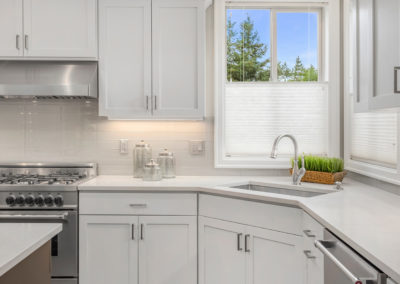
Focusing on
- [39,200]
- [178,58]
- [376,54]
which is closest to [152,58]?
[178,58]

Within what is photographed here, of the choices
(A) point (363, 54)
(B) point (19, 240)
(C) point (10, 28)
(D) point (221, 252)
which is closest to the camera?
(B) point (19, 240)

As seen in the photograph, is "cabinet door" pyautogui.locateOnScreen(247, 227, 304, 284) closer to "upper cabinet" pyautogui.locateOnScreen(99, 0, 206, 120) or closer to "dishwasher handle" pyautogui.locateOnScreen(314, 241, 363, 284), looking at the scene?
"dishwasher handle" pyautogui.locateOnScreen(314, 241, 363, 284)

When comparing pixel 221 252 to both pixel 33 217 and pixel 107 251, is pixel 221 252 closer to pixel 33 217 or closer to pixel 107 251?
pixel 107 251

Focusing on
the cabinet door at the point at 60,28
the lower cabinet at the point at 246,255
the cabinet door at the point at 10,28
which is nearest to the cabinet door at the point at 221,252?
the lower cabinet at the point at 246,255

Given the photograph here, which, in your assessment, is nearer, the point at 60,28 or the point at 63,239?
the point at 63,239

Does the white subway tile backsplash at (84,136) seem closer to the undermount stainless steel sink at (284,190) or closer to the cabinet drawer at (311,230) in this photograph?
the undermount stainless steel sink at (284,190)

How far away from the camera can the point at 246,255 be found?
221 cm

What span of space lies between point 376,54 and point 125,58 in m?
1.75

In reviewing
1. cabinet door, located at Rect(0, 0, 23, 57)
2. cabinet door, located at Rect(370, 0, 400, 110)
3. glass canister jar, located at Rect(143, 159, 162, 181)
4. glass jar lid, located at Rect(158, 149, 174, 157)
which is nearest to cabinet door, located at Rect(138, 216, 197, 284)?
glass canister jar, located at Rect(143, 159, 162, 181)

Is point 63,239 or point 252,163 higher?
point 252,163

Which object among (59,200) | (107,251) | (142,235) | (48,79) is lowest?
(107,251)

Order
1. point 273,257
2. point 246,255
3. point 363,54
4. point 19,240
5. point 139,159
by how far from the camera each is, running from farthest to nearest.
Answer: point 139,159 < point 246,255 < point 273,257 < point 363,54 < point 19,240

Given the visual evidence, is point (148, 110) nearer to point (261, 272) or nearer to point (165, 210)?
point (165, 210)

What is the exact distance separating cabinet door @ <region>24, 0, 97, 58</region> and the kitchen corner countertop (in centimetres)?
101
